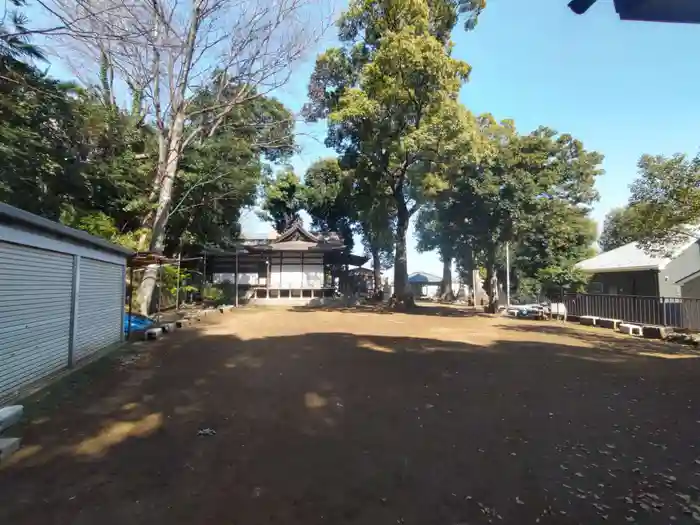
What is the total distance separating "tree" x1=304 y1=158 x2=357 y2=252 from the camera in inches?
1249

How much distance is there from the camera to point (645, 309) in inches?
614

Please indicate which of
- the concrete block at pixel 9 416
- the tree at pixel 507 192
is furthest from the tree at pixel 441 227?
the concrete block at pixel 9 416

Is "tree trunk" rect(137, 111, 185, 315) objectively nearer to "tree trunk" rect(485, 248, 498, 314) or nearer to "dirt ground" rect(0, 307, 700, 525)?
"dirt ground" rect(0, 307, 700, 525)

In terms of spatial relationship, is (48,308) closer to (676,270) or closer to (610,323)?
(610,323)

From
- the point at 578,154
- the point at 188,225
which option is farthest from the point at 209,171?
the point at 578,154

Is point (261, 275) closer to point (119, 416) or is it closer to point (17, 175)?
point (17, 175)

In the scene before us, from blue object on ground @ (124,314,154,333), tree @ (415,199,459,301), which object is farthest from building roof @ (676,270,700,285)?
blue object on ground @ (124,314,154,333)

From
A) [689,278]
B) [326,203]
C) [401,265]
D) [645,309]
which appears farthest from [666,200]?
[326,203]

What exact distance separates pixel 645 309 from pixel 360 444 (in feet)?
48.3

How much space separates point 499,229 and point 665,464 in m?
19.8

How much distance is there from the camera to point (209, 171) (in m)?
20.5

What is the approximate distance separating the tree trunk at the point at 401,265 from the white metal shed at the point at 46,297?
15.3 meters

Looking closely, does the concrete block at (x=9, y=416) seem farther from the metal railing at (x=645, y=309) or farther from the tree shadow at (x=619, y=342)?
the metal railing at (x=645, y=309)

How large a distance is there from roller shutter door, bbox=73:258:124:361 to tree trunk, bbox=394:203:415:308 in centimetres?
1464
